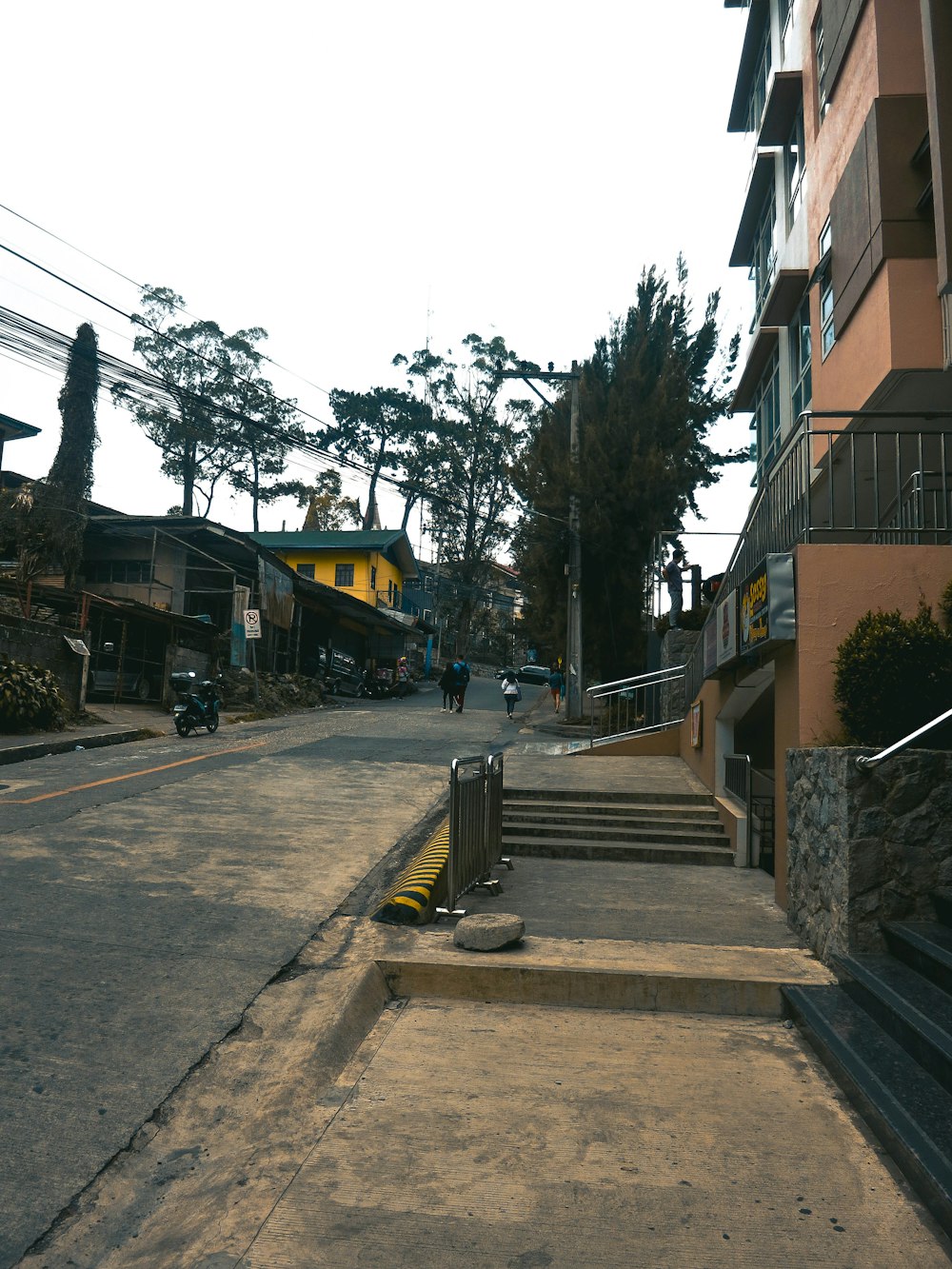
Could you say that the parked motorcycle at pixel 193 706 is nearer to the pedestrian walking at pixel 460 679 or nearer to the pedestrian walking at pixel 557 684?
the pedestrian walking at pixel 460 679

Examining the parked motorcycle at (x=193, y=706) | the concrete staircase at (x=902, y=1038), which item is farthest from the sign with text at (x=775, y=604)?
the parked motorcycle at (x=193, y=706)

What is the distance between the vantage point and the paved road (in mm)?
4168

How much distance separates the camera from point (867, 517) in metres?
12.3

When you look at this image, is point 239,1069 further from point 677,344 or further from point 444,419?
point 444,419

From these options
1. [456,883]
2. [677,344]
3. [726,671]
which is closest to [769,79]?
[677,344]

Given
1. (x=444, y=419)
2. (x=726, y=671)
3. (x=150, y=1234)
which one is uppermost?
(x=444, y=419)

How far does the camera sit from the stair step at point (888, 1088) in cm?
371

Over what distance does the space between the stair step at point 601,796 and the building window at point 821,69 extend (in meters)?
9.20

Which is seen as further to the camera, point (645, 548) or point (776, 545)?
point (645, 548)

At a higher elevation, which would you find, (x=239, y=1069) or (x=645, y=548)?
(x=645, y=548)

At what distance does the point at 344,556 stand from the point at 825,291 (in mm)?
37074

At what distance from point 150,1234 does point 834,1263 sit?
7.74ft

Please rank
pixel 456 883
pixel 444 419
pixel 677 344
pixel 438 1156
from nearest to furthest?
pixel 438 1156
pixel 456 883
pixel 677 344
pixel 444 419

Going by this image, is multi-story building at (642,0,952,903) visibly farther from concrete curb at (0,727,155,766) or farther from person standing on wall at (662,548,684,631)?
concrete curb at (0,727,155,766)
